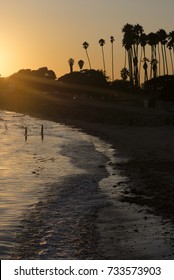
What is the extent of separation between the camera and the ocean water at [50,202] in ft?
38.9

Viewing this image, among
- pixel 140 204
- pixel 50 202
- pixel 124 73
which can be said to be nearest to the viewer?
pixel 140 204

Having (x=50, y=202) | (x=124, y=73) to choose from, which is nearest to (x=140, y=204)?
(x=50, y=202)

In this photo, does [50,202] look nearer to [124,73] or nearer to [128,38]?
[128,38]

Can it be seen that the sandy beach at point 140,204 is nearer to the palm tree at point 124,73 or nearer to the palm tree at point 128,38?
the palm tree at point 128,38

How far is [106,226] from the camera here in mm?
13680

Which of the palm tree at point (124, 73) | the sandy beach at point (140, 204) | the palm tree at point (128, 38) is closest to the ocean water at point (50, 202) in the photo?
the sandy beach at point (140, 204)

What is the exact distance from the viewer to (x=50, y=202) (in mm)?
17047

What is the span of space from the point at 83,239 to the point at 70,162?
15.6 metres

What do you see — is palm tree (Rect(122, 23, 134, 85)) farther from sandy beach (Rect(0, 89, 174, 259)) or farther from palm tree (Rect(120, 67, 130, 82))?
sandy beach (Rect(0, 89, 174, 259))

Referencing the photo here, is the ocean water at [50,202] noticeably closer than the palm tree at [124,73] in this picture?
Yes

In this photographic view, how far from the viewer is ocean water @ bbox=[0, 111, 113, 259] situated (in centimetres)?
1187
